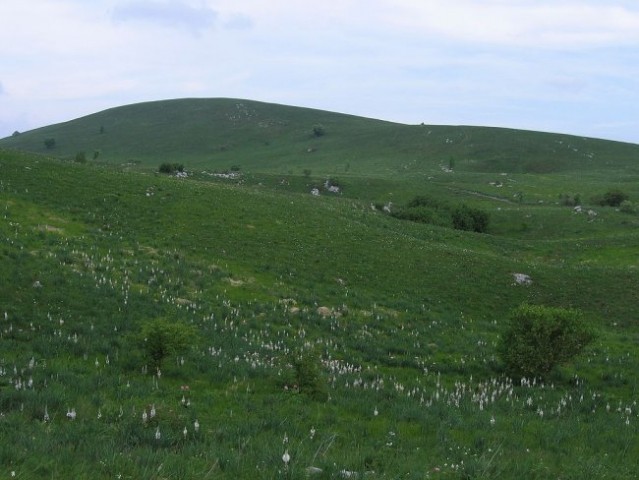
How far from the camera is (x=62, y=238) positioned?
981 inches

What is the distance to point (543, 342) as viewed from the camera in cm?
1655

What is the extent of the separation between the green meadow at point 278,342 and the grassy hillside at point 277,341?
0.23 ft

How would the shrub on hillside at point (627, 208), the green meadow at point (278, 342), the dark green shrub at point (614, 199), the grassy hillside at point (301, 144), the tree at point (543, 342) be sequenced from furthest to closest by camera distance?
the grassy hillside at point (301, 144)
the dark green shrub at point (614, 199)
the shrub on hillside at point (627, 208)
the tree at point (543, 342)
the green meadow at point (278, 342)

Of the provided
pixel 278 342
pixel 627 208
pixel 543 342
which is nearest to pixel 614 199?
pixel 627 208

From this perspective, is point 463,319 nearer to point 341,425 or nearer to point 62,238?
point 341,425

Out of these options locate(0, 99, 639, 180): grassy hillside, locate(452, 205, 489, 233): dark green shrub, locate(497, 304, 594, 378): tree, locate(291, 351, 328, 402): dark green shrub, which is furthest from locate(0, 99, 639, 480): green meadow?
locate(0, 99, 639, 180): grassy hillside

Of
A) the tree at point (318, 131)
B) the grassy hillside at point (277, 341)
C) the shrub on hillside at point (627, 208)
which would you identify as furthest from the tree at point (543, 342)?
the tree at point (318, 131)

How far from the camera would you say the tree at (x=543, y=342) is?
650 inches

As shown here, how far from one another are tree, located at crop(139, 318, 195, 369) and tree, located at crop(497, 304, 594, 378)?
8946mm

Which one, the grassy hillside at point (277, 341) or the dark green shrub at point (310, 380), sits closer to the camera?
the grassy hillside at point (277, 341)

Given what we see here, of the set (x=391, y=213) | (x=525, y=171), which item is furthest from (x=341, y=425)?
(x=525, y=171)

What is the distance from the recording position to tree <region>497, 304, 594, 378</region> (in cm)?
1650

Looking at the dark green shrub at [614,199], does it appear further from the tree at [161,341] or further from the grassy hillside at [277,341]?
the tree at [161,341]

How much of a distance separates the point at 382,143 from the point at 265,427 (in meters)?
144
